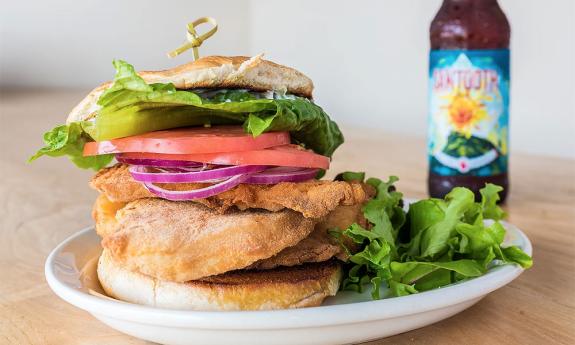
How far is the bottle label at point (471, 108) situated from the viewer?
1940 mm

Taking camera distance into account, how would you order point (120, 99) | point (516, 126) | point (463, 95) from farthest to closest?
point (516, 126), point (463, 95), point (120, 99)

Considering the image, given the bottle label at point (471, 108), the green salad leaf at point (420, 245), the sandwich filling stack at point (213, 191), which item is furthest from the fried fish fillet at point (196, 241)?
the bottle label at point (471, 108)

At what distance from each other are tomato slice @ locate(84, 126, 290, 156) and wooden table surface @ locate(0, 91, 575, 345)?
11.0 inches

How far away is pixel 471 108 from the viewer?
1967 mm

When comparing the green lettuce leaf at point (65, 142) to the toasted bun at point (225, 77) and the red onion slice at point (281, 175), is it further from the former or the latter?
the red onion slice at point (281, 175)

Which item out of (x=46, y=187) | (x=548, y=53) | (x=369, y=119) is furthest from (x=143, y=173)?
(x=369, y=119)

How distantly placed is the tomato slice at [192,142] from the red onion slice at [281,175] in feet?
0.14

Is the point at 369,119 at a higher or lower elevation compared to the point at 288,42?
lower

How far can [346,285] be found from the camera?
1.19m

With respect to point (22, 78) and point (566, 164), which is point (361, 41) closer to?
point (566, 164)

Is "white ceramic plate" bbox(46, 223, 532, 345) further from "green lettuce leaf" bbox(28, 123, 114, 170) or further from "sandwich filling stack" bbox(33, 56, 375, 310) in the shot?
"green lettuce leaf" bbox(28, 123, 114, 170)

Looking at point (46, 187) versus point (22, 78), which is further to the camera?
point (22, 78)

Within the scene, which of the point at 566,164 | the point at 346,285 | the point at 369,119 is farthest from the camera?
the point at 369,119

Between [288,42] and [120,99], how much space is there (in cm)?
493
